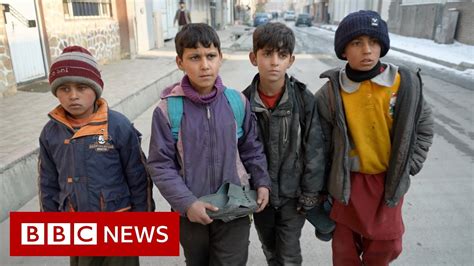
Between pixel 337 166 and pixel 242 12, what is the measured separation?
55.0 m

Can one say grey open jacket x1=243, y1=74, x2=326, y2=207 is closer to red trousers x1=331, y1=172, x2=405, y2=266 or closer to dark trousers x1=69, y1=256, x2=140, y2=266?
red trousers x1=331, y1=172, x2=405, y2=266

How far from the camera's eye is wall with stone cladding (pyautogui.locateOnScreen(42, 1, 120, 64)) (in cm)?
782

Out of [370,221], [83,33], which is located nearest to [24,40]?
[83,33]

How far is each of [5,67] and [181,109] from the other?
567 cm

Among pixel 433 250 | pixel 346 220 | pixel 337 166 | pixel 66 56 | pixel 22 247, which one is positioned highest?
pixel 66 56

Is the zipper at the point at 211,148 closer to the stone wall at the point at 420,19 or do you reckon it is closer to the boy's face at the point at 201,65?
the boy's face at the point at 201,65

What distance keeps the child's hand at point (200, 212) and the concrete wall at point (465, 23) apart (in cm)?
1687

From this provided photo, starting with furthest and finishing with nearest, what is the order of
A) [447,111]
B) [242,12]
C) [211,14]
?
[242,12] → [211,14] → [447,111]

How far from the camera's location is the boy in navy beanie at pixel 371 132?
1.84m

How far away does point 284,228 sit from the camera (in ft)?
7.02

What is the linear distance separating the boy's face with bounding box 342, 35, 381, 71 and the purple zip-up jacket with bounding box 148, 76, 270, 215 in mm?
684

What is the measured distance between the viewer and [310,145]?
1.99 m

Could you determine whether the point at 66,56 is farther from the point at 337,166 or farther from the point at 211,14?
the point at 211,14

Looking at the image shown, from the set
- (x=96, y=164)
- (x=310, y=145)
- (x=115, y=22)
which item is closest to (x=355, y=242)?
(x=310, y=145)
